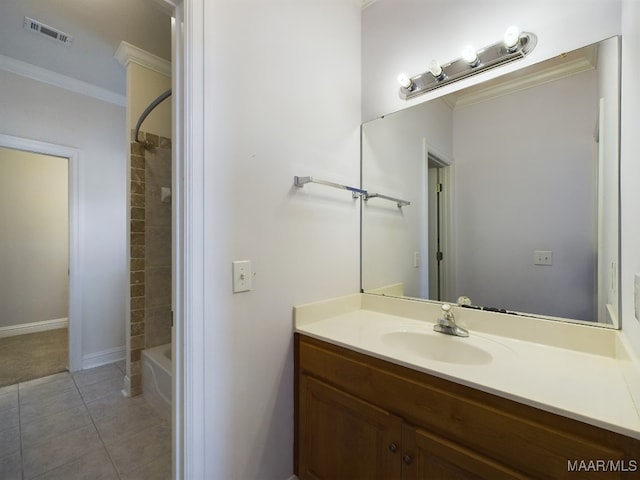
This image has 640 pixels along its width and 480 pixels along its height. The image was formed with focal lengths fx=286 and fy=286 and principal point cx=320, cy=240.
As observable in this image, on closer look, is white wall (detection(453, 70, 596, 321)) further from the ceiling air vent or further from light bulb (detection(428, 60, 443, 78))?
the ceiling air vent

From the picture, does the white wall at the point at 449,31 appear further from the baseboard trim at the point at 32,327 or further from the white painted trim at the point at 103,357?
the baseboard trim at the point at 32,327

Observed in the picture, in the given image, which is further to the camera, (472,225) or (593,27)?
(472,225)

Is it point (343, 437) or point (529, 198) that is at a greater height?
point (529, 198)

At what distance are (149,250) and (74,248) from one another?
922mm

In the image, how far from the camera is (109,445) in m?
1.65

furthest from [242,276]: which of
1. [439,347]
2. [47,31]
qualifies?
[47,31]

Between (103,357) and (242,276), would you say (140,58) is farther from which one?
(103,357)

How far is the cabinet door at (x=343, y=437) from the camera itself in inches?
39.8

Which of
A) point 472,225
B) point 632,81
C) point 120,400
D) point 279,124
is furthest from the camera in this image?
point 120,400

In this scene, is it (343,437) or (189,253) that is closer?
(189,253)

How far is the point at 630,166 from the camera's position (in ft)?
2.74

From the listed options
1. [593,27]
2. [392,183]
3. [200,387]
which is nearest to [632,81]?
[593,27]

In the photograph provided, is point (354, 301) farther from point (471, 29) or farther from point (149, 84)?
point (149, 84)

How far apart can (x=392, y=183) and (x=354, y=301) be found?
0.73 meters
